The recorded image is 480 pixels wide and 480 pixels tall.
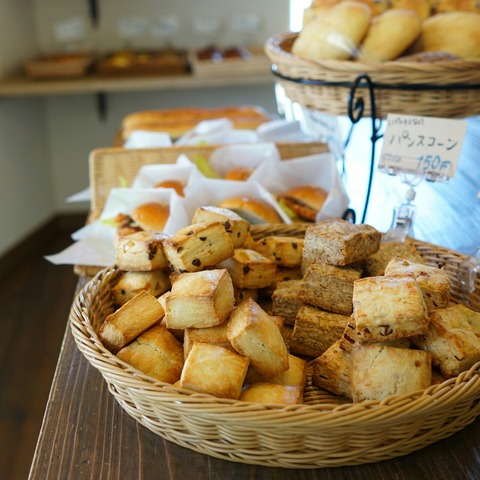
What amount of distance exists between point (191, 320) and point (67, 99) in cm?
358

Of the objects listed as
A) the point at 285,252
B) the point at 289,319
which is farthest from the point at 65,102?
the point at 289,319

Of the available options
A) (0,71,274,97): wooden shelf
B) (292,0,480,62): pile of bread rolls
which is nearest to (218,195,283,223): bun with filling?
(292,0,480,62): pile of bread rolls

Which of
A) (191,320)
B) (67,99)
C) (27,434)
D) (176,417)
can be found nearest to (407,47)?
(191,320)

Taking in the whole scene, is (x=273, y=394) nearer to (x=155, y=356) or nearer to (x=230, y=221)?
(x=155, y=356)

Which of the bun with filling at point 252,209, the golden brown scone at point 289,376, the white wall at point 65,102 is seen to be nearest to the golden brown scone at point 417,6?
the bun with filling at point 252,209

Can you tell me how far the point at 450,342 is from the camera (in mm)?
872

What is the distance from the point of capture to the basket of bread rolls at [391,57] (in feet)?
4.20

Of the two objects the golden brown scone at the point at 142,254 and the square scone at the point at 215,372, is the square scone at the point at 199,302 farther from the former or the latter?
the golden brown scone at the point at 142,254

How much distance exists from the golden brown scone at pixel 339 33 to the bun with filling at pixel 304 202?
1.27 feet

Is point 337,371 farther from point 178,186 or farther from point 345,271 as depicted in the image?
point 178,186

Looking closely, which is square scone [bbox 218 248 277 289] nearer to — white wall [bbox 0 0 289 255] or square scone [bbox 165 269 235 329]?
square scone [bbox 165 269 235 329]

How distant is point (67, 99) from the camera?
13.5ft

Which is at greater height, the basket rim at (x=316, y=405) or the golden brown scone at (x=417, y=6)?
the golden brown scone at (x=417, y=6)

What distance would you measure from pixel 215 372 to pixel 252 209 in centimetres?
80
